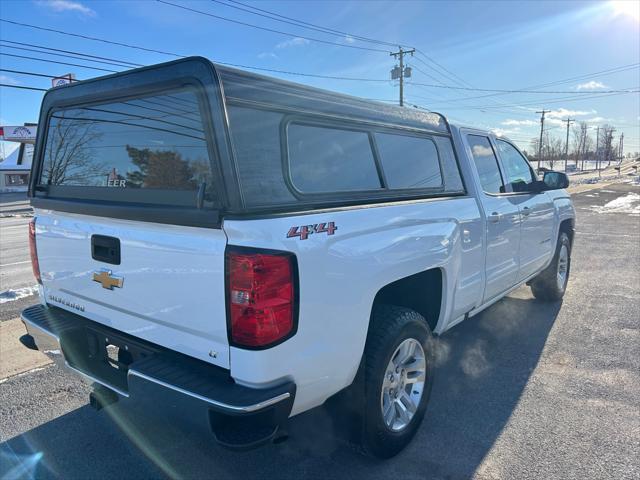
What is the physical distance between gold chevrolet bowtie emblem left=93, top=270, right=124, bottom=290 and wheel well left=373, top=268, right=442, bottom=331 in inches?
64.1

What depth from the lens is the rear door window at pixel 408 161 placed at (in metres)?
3.11

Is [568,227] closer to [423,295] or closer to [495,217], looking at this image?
[495,217]

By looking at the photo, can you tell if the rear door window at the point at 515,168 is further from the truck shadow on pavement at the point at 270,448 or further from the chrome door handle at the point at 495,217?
the truck shadow on pavement at the point at 270,448

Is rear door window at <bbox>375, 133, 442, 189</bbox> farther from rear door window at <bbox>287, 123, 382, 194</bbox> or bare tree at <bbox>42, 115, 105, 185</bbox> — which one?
bare tree at <bbox>42, 115, 105, 185</bbox>

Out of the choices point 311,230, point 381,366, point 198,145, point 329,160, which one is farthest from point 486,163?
point 198,145

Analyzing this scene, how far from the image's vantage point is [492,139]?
4.49 m

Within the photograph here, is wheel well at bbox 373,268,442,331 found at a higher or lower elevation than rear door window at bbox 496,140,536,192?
lower

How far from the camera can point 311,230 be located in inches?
86.0

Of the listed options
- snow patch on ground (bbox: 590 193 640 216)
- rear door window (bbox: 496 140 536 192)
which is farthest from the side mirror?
snow patch on ground (bbox: 590 193 640 216)

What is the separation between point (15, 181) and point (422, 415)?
59.3m

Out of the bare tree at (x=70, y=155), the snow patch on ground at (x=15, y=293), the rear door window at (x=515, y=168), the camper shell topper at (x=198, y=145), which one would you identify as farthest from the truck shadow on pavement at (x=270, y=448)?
the snow patch on ground at (x=15, y=293)

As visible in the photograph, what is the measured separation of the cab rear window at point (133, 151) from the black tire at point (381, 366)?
1.24 meters

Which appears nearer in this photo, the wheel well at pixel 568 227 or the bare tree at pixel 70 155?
the bare tree at pixel 70 155

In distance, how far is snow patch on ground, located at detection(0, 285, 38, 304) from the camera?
592cm
